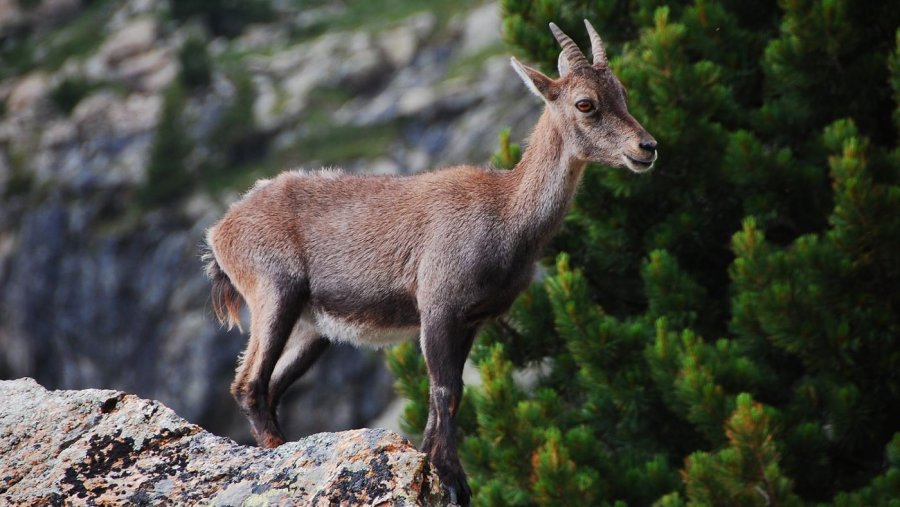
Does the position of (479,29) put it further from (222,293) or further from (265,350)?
(265,350)

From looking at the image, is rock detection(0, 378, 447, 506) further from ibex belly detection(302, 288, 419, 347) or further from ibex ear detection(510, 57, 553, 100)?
ibex ear detection(510, 57, 553, 100)

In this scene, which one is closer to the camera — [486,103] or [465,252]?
[465,252]

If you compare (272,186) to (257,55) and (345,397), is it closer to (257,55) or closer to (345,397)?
(345,397)

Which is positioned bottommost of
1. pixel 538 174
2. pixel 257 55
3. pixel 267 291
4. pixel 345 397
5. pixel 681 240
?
pixel 345 397

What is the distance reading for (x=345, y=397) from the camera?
47375 mm

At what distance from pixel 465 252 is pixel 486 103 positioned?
44.4 m

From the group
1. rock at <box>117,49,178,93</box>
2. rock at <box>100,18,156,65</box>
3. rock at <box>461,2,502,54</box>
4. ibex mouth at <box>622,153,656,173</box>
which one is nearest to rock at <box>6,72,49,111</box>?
rock at <box>100,18,156,65</box>

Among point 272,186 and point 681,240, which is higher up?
point 272,186

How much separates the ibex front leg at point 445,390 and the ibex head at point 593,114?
145 cm

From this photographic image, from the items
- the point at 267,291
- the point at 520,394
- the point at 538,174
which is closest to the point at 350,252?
the point at 267,291

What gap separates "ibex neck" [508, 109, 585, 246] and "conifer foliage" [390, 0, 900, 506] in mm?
2315

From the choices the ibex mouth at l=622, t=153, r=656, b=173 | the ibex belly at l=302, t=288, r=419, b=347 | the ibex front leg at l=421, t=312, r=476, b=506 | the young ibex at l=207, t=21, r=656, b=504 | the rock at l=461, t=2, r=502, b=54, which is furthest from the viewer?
the rock at l=461, t=2, r=502, b=54

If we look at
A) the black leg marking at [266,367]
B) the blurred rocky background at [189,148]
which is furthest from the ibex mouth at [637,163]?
the blurred rocky background at [189,148]

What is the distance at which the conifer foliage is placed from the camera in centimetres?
1018
